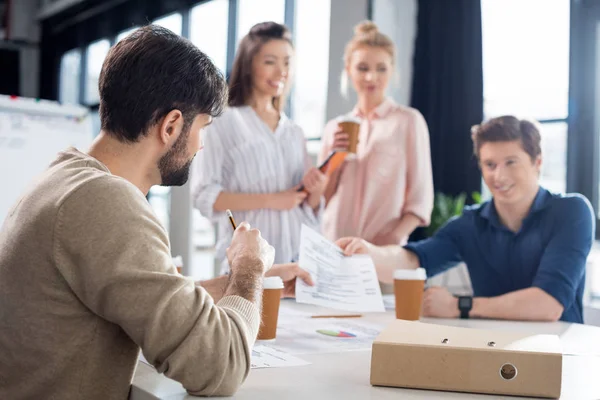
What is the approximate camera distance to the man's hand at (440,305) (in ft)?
6.00

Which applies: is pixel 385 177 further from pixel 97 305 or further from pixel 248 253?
pixel 97 305

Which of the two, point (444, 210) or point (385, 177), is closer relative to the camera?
point (385, 177)

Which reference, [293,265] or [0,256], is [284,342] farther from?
[0,256]

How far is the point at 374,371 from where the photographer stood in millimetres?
1075

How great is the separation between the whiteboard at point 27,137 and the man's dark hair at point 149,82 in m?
3.34

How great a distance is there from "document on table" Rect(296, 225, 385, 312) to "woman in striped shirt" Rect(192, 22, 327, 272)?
62cm

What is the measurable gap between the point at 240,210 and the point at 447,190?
220cm

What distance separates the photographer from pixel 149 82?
1176 millimetres

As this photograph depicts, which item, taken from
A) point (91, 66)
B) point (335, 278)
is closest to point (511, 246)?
point (335, 278)

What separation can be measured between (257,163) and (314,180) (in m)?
0.24

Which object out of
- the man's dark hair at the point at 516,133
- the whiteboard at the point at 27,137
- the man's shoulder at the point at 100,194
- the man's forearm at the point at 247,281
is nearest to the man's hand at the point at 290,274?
the man's forearm at the point at 247,281

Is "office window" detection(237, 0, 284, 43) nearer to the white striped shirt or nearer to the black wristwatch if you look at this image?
the white striped shirt

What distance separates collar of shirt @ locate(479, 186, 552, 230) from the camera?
2119mm

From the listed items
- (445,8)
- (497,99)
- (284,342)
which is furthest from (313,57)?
(284,342)
